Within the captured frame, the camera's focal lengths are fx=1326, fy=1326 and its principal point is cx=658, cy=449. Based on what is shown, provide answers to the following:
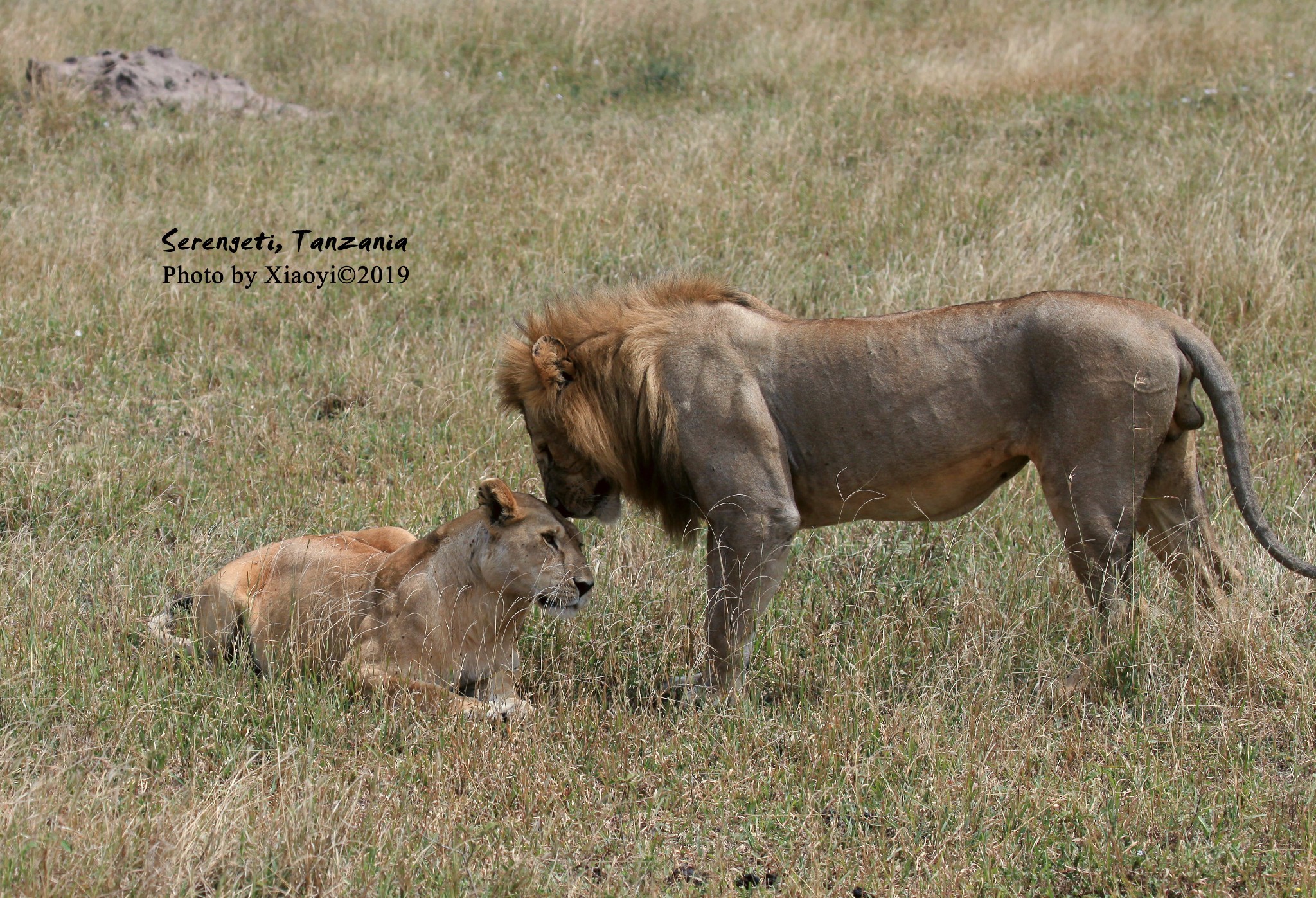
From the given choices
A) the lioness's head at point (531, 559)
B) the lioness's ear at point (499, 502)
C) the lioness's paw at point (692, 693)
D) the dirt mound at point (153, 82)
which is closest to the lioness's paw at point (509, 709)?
the lioness's head at point (531, 559)

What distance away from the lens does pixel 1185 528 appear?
15.3 ft

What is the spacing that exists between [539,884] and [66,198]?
7.14 metres

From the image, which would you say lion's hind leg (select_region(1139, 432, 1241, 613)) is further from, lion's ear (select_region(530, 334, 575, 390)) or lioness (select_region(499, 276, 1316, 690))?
lion's ear (select_region(530, 334, 575, 390))

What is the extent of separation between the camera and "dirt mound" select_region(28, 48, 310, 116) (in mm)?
10578

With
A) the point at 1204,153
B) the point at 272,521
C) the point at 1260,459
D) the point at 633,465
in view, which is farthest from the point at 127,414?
the point at 1204,153

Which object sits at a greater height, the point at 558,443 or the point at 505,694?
the point at 558,443

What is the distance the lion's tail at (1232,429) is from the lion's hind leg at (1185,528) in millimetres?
213

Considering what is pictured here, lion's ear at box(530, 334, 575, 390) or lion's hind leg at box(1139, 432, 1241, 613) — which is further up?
lion's ear at box(530, 334, 575, 390)

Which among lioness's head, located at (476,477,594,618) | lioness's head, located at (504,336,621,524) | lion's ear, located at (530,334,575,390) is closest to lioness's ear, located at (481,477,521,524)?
lioness's head, located at (476,477,594,618)

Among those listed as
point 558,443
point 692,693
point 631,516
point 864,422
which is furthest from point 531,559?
point 631,516

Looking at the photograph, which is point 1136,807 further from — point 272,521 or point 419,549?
point 272,521

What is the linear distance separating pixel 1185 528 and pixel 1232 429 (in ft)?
1.77

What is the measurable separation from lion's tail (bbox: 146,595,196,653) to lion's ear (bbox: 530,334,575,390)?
58.4 inches

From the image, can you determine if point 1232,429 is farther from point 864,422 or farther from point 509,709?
point 509,709
